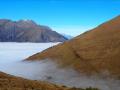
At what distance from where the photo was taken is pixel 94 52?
98938mm

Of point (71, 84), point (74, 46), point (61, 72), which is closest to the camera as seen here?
point (71, 84)

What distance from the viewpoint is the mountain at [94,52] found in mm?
87500

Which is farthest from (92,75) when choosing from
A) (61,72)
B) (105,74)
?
(61,72)

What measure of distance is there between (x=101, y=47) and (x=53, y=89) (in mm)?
70625

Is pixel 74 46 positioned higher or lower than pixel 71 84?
higher

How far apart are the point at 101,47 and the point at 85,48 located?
5324 mm

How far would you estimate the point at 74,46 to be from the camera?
106938 millimetres

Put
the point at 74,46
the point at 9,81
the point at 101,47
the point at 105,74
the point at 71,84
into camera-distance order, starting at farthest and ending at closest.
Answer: the point at 74,46 < the point at 101,47 < the point at 105,74 < the point at 71,84 < the point at 9,81

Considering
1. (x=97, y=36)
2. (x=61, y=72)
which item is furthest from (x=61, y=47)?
(x=61, y=72)

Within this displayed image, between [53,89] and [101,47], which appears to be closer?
[53,89]

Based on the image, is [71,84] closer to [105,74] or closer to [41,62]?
[105,74]

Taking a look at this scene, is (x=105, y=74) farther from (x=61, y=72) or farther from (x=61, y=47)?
(x=61, y=47)

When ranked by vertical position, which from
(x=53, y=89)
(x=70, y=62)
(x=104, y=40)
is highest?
(x=104, y=40)

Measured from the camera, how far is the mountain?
87500 mm
